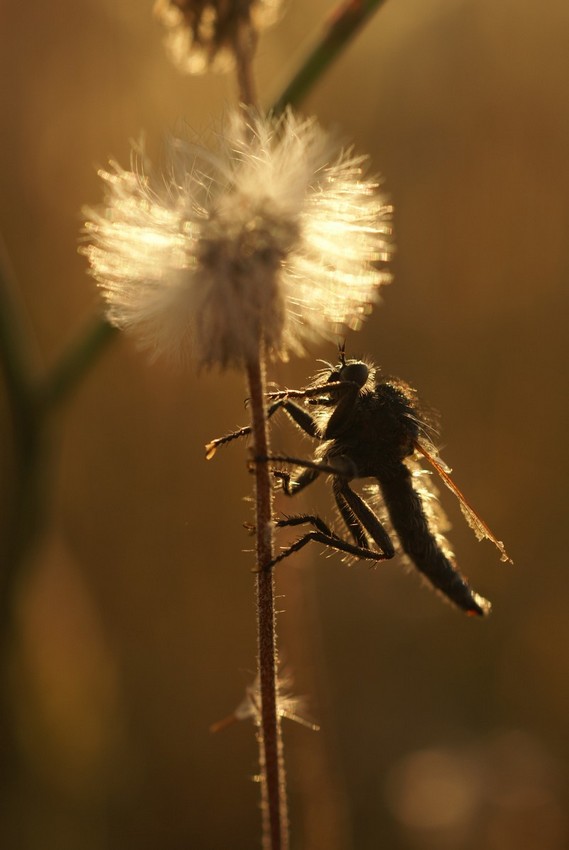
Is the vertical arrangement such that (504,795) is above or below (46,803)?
below

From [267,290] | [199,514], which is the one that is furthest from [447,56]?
[267,290]

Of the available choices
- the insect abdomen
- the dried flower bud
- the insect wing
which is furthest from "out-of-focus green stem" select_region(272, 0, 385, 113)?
the insect abdomen

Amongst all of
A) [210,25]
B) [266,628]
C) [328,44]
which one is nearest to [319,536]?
[266,628]

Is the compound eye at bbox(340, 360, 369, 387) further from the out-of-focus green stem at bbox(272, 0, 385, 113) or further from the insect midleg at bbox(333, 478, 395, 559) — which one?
the out-of-focus green stem at bbox(272, 0, 385, 113)

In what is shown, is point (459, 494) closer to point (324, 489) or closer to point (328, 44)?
point (328, 44)

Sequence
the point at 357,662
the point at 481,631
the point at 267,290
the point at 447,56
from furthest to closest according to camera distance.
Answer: the point at 447,56
the point at 357,662
the point at 481,631
the point at 267,290

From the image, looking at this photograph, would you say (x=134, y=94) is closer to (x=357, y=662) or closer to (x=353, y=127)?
(x=353, y=127)

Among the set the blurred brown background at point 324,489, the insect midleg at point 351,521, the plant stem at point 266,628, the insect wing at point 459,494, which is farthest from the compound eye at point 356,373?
the blurred brown background at point 324,489
